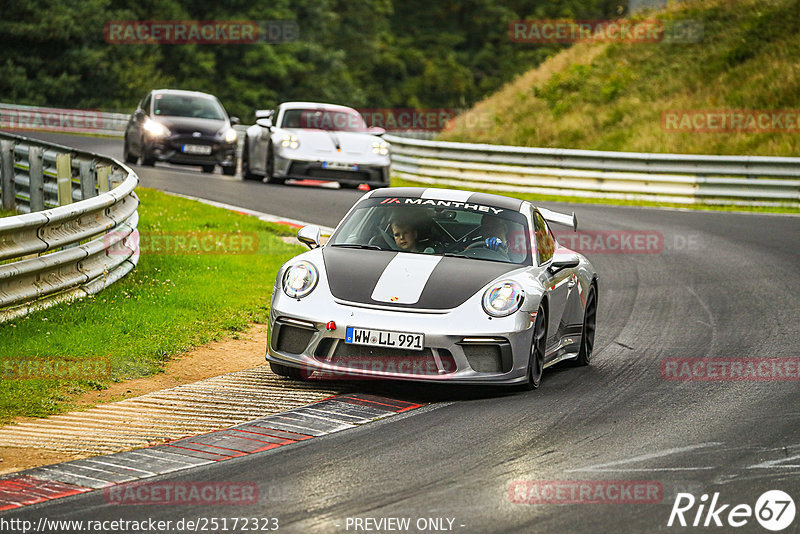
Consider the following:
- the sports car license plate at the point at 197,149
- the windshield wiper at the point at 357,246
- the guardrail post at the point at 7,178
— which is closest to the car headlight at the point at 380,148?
the sports car license plate at the point at 197,149

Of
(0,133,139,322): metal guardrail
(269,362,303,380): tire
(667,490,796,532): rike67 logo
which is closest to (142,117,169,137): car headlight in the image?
(0,133,139,322): metal guardrail

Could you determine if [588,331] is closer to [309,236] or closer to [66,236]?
[309,236]

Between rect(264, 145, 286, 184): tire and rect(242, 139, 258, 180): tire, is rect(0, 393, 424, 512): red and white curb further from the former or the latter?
rect(242, 139, 258, 180): tire

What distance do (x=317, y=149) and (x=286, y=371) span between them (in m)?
14.7

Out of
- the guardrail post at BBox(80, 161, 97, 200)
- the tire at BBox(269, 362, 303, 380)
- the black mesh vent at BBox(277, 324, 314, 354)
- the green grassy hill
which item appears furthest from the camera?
the green grassy hill

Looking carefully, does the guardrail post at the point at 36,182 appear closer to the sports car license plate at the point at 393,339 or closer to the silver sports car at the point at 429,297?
the silver sports car at the point at 429,297

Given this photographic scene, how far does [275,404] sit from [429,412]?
38.4 inches

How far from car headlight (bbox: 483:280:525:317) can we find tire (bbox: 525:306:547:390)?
0.75 feet

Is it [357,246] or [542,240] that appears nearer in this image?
[357,246]

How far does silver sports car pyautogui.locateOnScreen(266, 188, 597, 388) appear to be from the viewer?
784 centimetres

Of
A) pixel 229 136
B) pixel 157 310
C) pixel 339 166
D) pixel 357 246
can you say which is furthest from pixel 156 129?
pixel 357 246

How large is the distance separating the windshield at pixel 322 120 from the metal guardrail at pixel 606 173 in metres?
4.39

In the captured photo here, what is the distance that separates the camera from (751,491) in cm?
587

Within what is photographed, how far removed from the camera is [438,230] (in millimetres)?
9156
